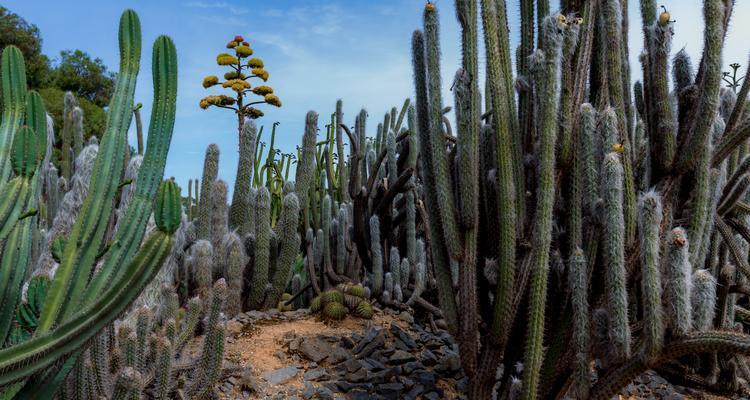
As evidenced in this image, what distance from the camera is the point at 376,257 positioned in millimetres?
5465

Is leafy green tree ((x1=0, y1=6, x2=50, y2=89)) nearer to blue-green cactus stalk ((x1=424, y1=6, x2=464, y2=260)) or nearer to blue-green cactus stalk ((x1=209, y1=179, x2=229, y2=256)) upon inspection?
blue-green cactus stalk ((x1=209, y1=179, x2=229, y2=256))

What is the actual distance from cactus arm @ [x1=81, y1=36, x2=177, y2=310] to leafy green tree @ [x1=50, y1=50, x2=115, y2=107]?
848 inches

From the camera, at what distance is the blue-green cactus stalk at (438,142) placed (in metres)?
3.17

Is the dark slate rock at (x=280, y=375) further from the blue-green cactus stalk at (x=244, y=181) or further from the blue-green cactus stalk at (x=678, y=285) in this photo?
the blue-green cactus stalk at (x=678, y=285)

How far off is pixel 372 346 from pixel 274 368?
67cm

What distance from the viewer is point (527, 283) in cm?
321

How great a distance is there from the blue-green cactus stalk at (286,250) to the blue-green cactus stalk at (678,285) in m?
3.37

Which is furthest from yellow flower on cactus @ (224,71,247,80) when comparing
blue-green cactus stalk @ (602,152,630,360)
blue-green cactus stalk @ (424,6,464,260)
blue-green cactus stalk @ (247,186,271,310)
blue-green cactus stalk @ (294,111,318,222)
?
blue-green cactus stalk @ (602,152,630,360)

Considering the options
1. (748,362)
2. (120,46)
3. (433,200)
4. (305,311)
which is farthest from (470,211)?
(748,362)

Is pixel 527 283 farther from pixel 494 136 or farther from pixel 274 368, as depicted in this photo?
pixel 274 368

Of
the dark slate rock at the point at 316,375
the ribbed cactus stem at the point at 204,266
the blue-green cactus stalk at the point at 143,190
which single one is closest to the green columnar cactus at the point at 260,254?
the ribbed cactus stem at the point at 204,266

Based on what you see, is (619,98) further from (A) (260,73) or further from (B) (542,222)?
(A) (260,73)

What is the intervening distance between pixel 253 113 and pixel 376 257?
87.5 inches

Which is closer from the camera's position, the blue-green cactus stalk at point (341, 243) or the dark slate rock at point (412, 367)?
the dark slate rock at point (412, 367)
